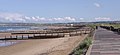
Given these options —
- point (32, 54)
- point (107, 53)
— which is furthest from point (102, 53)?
point (32, 54)

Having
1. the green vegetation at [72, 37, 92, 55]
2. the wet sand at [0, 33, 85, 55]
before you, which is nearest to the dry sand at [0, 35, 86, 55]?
the wet sand at [0, 33, 85, 55]

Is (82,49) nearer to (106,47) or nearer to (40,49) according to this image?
(106,47)

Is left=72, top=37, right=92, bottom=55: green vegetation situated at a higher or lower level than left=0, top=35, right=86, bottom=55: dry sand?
higher

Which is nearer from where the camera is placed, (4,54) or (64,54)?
(64,54)

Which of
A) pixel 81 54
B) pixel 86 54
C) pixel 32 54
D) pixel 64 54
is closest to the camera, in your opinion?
pixel 86 54

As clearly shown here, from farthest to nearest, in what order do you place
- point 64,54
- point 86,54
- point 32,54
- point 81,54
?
point 32,54, point 64,54, point 81,54, point 86,54

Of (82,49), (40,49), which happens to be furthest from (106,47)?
(40,49)

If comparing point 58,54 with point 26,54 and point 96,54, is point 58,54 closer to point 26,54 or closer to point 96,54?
point 26,54

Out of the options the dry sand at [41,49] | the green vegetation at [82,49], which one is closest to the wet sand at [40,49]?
the dry sand at [41,49]

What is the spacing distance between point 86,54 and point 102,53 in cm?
A: 141

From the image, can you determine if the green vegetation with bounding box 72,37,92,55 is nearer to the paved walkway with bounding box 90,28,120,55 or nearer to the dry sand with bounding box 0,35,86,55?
the paved walkway with bounding box 90,28,120,55

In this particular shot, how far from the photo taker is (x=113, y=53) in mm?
15461

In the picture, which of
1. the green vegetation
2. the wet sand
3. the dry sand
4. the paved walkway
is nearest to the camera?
the paved walkway

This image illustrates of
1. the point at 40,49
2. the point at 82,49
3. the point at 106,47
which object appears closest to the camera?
the point at 82,49
